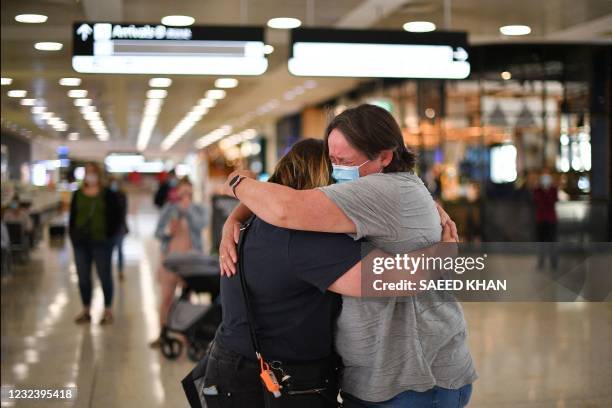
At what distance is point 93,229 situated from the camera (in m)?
8.77

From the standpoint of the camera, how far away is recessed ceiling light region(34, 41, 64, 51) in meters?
9.27

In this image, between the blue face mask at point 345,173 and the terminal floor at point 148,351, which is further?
the terminal floor at point 148,351

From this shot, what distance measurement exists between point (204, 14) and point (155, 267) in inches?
242

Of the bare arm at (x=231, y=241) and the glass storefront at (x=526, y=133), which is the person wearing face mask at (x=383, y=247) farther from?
the glass storefront at (x=526, y=133)

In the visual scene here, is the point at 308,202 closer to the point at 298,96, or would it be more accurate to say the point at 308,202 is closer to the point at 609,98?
the point at 609,98

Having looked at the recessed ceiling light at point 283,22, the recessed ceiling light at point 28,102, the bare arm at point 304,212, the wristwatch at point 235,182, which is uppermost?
the recessed ceiling light at point 283,22

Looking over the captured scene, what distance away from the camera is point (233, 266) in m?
2.38

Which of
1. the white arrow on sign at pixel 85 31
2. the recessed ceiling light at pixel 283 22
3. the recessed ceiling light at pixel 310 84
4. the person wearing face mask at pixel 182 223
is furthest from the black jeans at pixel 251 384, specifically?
the recessed ceiling light at pixel 310 84

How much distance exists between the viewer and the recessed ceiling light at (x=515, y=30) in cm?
1018

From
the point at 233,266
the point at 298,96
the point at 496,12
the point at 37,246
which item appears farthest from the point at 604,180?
the point at 233,266

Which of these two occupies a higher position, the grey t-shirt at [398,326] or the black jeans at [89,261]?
the grey t-shirt at [398,326]

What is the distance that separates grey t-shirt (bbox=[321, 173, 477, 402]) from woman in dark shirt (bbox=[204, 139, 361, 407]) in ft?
0.22

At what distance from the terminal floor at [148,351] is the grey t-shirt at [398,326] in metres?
0.21

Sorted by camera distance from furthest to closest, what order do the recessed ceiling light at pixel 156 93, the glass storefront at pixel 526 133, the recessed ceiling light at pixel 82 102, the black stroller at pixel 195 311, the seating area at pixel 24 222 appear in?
the recessed ceiling light at pixel 156 93 → the glass storefront at pixel 526 133 → the recessed ceiling light at pixel 82 102 → the seating area at pixel 24 222 → the black stroller at pixel 195 311
